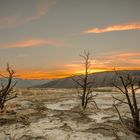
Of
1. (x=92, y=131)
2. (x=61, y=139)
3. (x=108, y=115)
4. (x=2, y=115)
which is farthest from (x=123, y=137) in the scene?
(x=2, y=115)

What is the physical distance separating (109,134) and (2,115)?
20.2 feet

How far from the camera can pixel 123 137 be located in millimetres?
9648

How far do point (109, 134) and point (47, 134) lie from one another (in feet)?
7.91

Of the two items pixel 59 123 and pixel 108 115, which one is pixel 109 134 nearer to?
pixel 59 123

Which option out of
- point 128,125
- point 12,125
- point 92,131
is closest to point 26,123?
point 12,125

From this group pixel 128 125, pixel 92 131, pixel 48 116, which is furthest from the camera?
pixel 48 116

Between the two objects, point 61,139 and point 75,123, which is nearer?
point 61,139

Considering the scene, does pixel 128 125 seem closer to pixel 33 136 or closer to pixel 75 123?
pixel 75 123

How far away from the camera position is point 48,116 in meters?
13.2

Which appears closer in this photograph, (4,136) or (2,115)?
(4,136)

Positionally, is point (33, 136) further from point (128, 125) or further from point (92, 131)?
point (128, 125)

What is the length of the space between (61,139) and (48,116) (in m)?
3.93

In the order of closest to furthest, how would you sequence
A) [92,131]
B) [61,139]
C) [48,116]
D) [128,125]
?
[61,139]
[92,131]
[128,125]
[48,116]

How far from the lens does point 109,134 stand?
9898 millimetres
